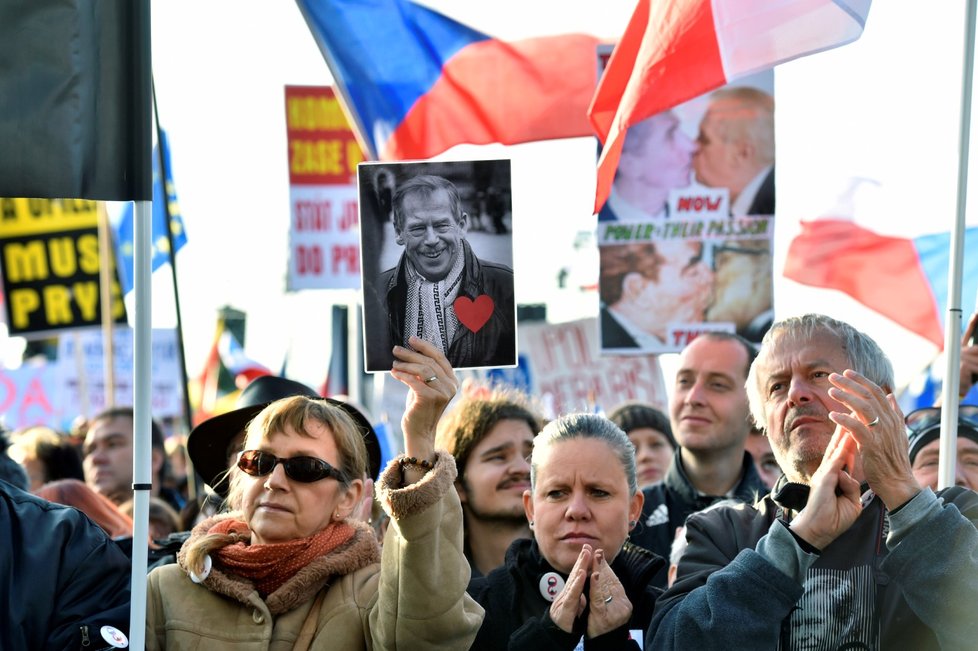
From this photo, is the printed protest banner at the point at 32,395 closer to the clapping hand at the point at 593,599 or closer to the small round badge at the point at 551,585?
the small round badge at the point at 551,585

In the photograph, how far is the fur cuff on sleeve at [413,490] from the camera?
13.8ft

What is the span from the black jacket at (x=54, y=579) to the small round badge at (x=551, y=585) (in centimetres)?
118

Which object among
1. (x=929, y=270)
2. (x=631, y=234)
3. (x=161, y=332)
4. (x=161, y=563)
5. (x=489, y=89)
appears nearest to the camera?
(x=161, y=563)

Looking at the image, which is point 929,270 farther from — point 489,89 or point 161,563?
point 161,563

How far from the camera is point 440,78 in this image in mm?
9469

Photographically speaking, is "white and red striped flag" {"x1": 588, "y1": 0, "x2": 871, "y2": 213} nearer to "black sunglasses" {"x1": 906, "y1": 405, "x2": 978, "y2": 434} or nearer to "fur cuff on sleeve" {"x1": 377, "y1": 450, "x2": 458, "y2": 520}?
"black sunglasses" {"x1": 906, "y1": 405, "x2": 978, "y2": 434}

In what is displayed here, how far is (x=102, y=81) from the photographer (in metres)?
4.44

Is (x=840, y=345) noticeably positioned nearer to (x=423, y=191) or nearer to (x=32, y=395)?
(x=423, y=191)

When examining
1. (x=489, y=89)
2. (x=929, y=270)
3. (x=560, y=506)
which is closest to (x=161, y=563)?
(x=560, y=506)

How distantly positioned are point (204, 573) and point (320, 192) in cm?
776

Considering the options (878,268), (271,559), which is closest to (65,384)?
(878,268)

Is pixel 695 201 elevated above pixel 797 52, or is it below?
below

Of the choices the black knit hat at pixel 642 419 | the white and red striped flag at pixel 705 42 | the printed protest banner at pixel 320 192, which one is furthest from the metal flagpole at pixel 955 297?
the printed protest banner at pixel 320 192

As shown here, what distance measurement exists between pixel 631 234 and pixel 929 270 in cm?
355
